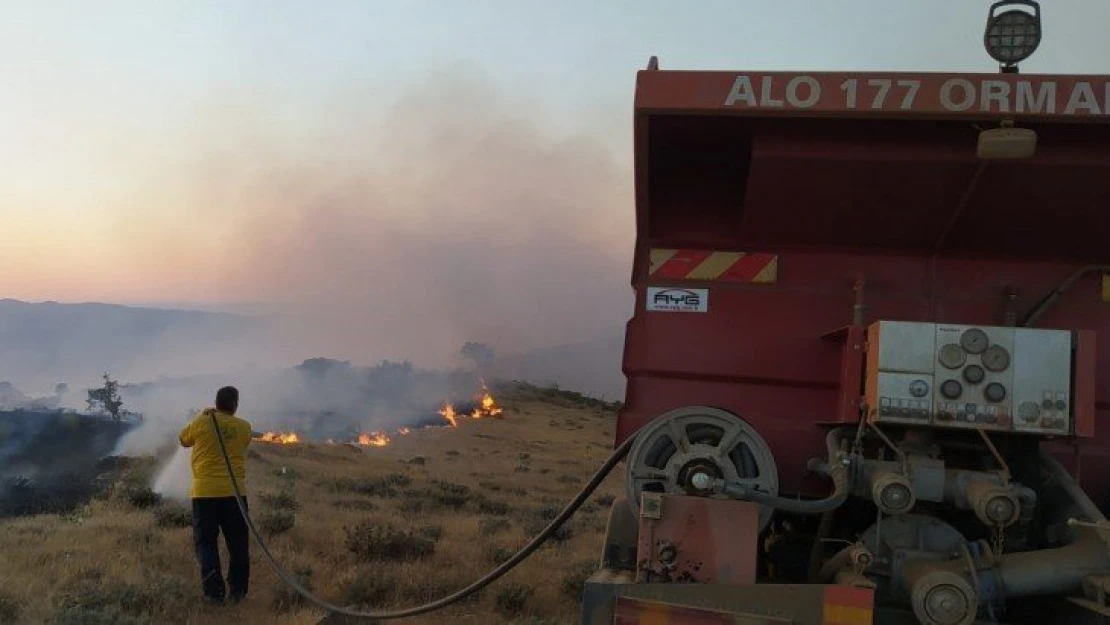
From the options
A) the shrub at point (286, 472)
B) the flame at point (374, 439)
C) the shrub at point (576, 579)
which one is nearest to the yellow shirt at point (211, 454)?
the shrub at point (576, 579)

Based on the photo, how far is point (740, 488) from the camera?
132 inches

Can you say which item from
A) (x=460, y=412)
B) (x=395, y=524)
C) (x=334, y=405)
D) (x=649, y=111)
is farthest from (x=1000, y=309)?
(x=334, y=405)

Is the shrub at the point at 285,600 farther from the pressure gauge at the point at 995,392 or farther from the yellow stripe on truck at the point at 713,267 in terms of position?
the pressure gauge at the point at 995,392

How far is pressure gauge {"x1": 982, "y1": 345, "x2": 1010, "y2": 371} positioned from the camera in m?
3.36

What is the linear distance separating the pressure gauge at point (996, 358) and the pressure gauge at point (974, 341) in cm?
2

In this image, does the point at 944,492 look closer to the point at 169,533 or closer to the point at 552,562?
the point at 552,562

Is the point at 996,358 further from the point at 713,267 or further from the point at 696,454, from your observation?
the point at 713,267

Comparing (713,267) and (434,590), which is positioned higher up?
(713,267)

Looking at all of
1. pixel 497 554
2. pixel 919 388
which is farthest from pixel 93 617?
pixel 919 388

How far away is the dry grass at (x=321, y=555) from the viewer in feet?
20.7

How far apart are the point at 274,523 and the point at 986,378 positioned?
Result: 7718mm

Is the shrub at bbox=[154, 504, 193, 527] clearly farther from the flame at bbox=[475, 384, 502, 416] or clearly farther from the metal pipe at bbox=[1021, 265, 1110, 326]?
the flame at bbox=[475, 384, 502, 416]

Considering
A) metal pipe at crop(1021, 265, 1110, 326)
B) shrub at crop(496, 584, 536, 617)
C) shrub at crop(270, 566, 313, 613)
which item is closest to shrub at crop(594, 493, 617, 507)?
shrub at crop(496, 584, 536, 617)

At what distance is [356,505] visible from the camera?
12477 mm
